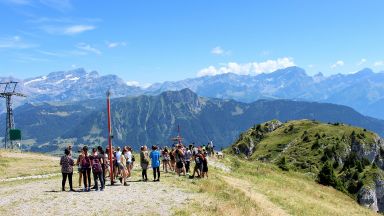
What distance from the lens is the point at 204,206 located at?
1137 inches

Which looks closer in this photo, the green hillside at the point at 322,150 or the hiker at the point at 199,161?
the hiker at the point at 199,161

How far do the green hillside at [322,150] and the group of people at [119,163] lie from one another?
7506 cm

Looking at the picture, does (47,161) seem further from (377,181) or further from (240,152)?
(240,152)

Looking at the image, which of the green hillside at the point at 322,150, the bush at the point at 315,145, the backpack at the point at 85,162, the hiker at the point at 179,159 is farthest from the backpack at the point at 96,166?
the bush at the point at 315,145

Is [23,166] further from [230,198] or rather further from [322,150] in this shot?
[322,150]

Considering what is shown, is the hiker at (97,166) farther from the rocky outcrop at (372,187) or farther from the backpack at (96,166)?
the rocky outcrop at (372,187)

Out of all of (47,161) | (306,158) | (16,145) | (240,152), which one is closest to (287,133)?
(240,152)

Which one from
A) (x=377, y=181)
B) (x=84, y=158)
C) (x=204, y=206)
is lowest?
(x=377, y=181)

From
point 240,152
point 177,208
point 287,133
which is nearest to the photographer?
point 177,208

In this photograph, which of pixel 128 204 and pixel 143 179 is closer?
pixel 128 204

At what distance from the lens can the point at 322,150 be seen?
479ft

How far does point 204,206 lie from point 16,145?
244 feet

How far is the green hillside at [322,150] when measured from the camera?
12125 cm

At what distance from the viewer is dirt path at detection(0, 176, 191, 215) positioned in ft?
87.8
